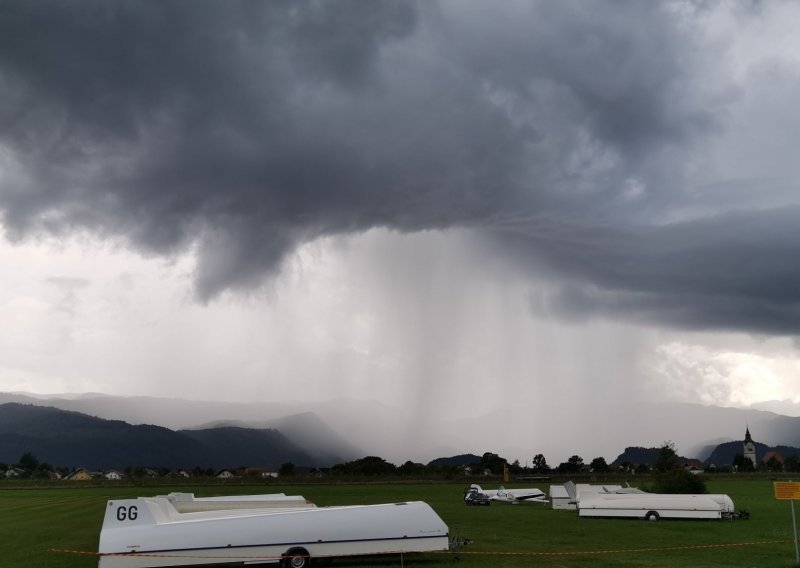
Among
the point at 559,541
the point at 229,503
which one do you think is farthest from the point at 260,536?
the point at 559,541

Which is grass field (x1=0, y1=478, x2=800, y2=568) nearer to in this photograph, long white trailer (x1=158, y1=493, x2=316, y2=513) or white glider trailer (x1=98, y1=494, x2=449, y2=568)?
white glider trailer (x1=98, y1=494, x2=449, y2=568)

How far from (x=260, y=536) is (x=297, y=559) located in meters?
1.57

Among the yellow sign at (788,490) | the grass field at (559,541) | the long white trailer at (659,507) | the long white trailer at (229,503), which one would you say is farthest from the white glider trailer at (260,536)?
the long white trailer at (659,507)

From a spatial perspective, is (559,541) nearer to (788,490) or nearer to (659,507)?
(788,490)

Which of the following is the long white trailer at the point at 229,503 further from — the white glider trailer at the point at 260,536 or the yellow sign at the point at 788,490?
the yellow sign at the point at 788,490

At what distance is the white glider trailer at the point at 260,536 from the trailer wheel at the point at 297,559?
33 millimetres

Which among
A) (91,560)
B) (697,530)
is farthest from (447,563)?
(697,530)

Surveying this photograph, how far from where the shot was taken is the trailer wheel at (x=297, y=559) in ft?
82.8

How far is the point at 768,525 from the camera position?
4103cm

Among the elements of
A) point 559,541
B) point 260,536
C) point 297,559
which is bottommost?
point 559,541

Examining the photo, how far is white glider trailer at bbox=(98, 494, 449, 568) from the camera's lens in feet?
81.4

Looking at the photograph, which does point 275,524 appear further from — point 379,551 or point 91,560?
point 91,560

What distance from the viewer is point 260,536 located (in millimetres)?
25109

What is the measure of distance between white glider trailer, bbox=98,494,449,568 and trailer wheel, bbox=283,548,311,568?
0.03 metres
